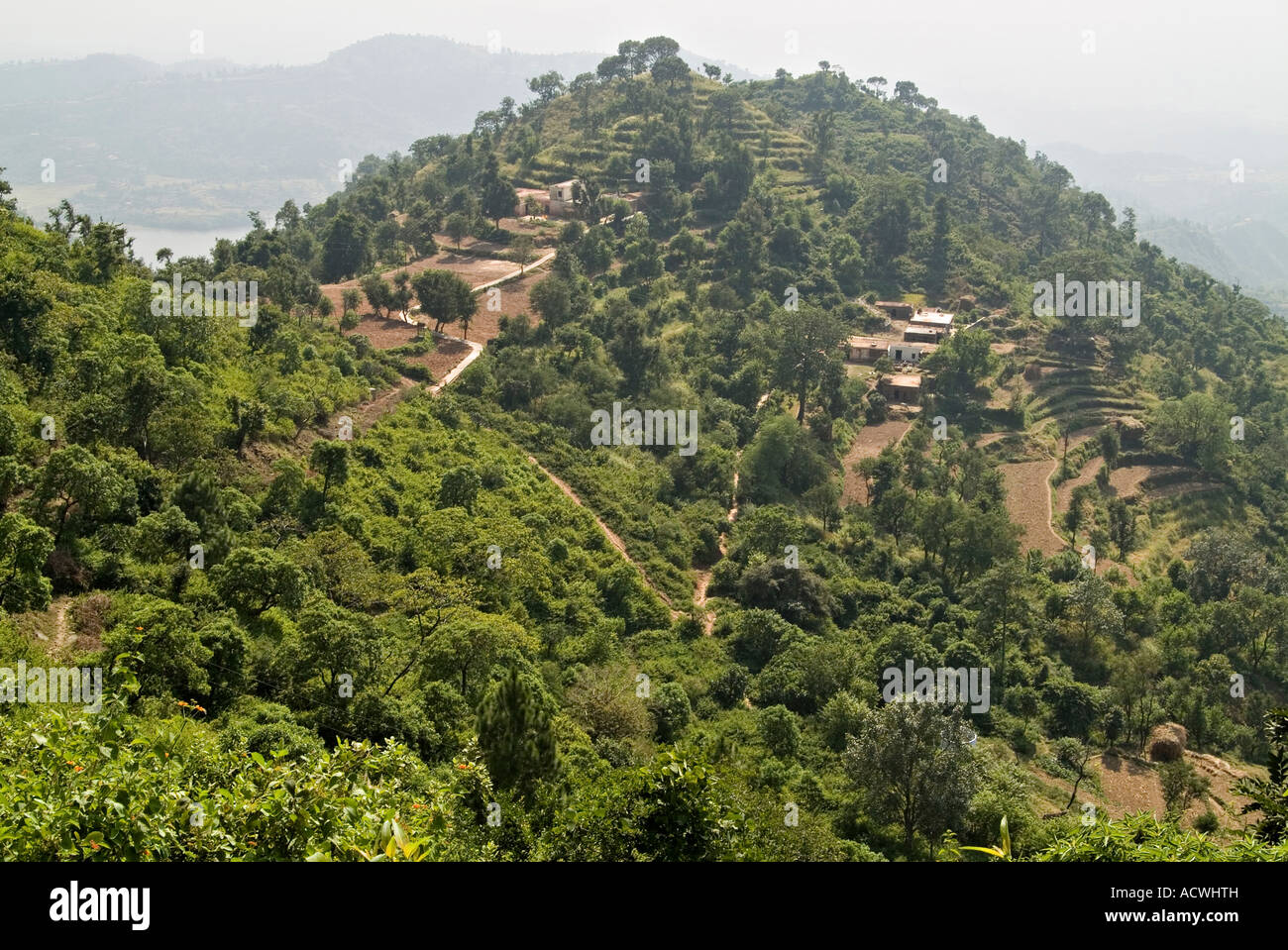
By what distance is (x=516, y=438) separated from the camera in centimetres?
3347

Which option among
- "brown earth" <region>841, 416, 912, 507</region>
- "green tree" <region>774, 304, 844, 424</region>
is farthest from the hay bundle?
"green tree" <region>774, 304, 844, 424</region>

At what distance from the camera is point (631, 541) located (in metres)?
30.0

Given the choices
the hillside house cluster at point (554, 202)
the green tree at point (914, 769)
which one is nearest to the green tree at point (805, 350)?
the hillside house cluster at point (554, 202)

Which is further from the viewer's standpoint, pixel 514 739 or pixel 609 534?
pixel 609 534

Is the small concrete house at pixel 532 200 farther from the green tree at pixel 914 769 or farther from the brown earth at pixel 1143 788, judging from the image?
the green tree at pixel 914 769

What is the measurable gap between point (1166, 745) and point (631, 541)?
15613 mm

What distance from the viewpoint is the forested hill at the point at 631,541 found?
9320mm

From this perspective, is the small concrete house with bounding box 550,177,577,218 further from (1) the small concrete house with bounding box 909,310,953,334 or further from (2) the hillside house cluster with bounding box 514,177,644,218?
(1) the small concrete house with bounding box 909,310,953,334

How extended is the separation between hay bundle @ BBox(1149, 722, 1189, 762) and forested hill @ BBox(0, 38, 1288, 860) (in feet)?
0.45

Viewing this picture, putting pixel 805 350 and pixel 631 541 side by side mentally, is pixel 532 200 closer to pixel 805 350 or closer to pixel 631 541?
pixel 805 350

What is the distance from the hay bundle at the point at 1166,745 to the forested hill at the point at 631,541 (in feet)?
0.45

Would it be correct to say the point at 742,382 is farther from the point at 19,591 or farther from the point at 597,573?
the point at 19,591

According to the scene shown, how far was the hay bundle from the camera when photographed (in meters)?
24.6

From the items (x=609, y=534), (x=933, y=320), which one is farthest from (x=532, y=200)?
(x=609, y=534)
